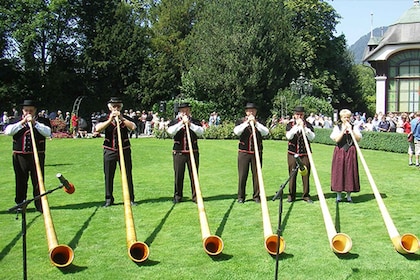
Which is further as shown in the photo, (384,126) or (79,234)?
(384,126)

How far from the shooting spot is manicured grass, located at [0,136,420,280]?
6051mm

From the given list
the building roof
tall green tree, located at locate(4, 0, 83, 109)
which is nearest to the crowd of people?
the building roof

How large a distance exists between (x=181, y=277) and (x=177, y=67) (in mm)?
41061

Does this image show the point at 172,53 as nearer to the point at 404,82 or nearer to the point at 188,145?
the point at 404,82

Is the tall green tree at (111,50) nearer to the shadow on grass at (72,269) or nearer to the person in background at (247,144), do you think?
the person in background at (247,144)

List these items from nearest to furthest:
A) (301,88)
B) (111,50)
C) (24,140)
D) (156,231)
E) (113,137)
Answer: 1. (156,231)
2. (24,140)
3. (113,137)
4. (301,88)
5. (111,50)

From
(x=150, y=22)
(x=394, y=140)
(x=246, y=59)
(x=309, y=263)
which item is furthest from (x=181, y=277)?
(x=150, y=22)

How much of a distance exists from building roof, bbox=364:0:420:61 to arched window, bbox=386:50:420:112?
94 centimetres

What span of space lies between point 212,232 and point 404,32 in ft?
107

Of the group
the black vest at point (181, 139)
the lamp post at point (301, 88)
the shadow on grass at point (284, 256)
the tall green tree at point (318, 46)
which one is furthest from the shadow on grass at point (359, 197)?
the tall green tree at point (318, 46)

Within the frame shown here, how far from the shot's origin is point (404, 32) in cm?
3525

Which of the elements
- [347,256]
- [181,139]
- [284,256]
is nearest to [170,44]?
[181,139]

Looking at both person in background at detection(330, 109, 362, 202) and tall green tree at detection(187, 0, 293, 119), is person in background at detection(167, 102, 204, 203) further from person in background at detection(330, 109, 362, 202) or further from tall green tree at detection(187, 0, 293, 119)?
tall green tree at detection(187, 0, 293, 119)

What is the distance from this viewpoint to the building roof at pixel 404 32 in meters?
34.6
